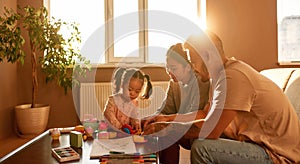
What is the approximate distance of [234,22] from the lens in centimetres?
370

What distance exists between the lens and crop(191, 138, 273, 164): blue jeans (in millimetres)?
1333

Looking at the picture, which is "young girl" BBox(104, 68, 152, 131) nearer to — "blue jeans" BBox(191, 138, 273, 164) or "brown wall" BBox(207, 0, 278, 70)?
"blue jeans" BBox(191, 138, 273, 164)

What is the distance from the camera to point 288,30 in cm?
373

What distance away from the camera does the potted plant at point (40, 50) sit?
3.04 m

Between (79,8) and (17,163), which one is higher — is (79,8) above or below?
above

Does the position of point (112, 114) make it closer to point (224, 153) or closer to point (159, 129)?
point (159, 129)

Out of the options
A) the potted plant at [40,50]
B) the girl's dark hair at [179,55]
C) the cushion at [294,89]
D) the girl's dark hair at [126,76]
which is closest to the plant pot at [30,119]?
the potted plant at [40,50]

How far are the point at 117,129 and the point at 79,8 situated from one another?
2446 millimetres

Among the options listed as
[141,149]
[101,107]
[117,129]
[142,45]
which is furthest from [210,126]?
[142,45]

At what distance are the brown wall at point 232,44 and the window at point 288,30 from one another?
0.33 feet

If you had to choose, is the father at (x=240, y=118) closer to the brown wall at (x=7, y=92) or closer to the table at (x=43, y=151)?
the table at (x=43, y=151)

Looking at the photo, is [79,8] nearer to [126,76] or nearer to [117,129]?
[126,76]

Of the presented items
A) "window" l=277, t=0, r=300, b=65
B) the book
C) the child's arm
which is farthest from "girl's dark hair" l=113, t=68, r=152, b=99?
"window" l=277, t=0, r=300, b=65

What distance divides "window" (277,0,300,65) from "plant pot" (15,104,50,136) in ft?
8.79
